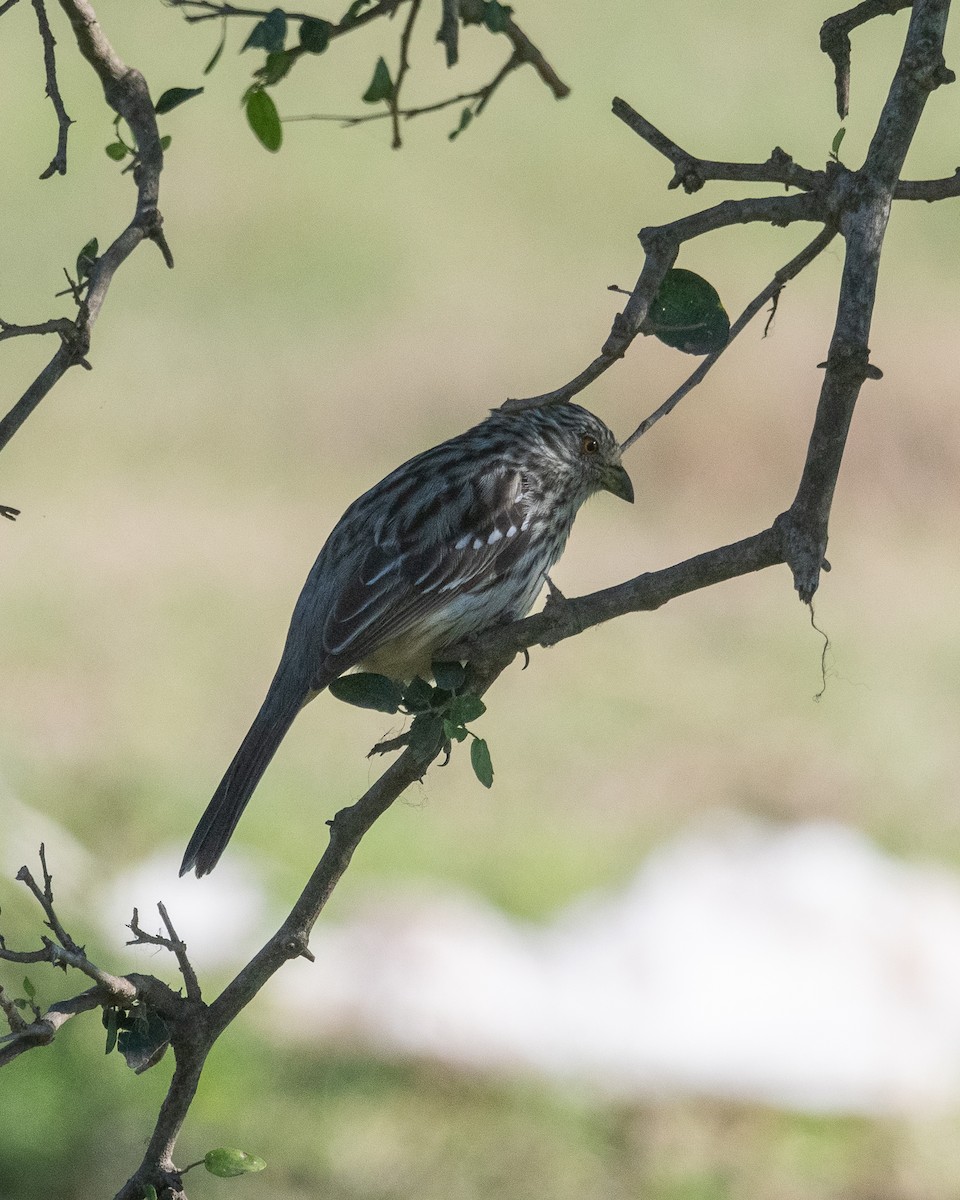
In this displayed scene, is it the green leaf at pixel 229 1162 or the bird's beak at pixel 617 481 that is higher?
the bird's beak at pixel 617 481

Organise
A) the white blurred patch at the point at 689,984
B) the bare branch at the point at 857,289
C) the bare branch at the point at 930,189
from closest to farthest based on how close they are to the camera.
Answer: the bare branch at the point at 857,289 → the bare branch at the point at 930,189 → the white blurred patch at the point at 689,984

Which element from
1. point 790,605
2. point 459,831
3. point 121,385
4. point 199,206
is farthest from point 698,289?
point 199,206

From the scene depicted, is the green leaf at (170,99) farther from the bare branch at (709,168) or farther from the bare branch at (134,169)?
the bare branch at (709,168)

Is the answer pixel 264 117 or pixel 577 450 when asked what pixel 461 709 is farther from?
pixel 577 450

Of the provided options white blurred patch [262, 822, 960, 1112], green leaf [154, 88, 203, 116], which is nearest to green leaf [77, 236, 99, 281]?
green leaf [154, 88, 203, 116]

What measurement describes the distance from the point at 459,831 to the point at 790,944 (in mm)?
1734

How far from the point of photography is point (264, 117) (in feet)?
7.27

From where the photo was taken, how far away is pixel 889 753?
8297mm

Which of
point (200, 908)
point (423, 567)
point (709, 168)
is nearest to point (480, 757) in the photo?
point (709, 168)

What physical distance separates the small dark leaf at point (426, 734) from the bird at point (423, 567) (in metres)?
0.98

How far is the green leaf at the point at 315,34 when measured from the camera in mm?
2113

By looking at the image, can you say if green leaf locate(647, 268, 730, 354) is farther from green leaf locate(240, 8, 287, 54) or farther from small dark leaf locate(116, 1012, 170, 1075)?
small dark leaf locate(116, 1012, 170, 1075)

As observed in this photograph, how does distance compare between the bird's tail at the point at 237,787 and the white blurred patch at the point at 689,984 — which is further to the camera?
the white blurred patch at the point at 689,984


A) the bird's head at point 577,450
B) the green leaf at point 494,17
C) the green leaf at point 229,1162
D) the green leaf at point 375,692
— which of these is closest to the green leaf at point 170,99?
the green leaf at point 494,17
